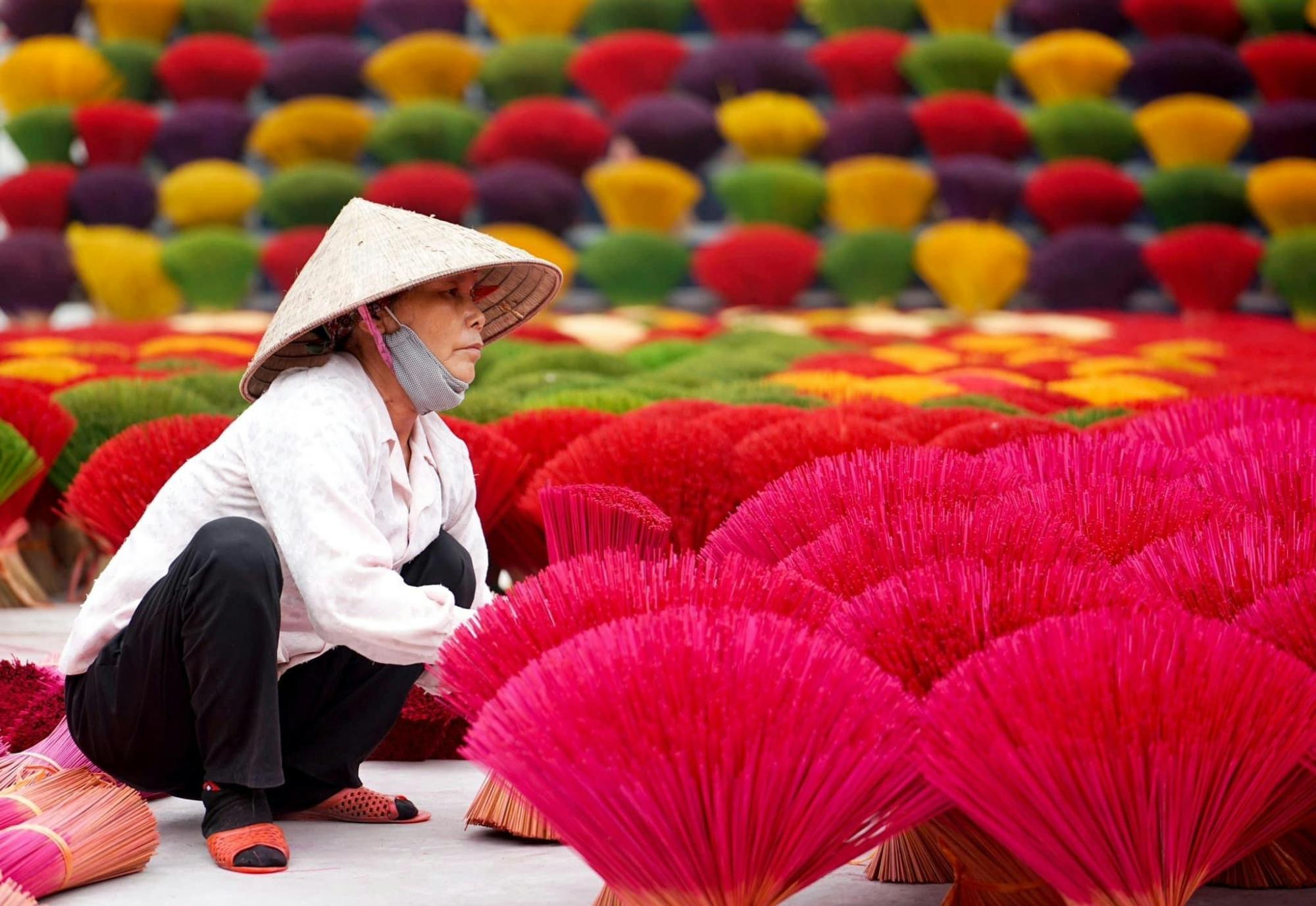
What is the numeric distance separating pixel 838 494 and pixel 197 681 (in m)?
0.55

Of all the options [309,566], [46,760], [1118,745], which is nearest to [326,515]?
[309,566]

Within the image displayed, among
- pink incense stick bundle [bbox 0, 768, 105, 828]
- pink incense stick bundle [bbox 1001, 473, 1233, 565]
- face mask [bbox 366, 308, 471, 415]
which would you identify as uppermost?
face mask [bbox 366, 308, 471, 415]

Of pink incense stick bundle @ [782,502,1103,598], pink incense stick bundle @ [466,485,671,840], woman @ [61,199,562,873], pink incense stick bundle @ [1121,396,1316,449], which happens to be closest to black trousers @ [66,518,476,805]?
woman @ [61,199,562,873]

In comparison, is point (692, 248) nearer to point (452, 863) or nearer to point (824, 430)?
point (824, 430)

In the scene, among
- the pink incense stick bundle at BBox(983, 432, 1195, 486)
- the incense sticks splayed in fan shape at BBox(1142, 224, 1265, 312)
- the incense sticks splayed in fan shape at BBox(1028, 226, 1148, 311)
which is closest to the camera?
the pink incense stick bundle at BBox(983, 432, 1195, 486)

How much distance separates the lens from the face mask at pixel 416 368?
136 cm

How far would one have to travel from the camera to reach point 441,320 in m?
1.38

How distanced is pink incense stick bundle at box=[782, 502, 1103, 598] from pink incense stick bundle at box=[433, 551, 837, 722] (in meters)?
0.09

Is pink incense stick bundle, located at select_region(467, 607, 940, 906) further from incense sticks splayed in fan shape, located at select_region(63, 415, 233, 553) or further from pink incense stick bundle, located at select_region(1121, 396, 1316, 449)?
incense sticks splayed in fan shape, located at select_region(63, 415, 233, 553)

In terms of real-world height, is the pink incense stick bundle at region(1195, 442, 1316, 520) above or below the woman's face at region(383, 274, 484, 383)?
below

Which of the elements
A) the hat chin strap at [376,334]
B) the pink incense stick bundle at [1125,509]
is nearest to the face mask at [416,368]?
the hat chin strap at [376,334]

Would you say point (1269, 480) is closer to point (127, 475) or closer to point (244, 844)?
point (244, 844)

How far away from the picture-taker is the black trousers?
1.26 m

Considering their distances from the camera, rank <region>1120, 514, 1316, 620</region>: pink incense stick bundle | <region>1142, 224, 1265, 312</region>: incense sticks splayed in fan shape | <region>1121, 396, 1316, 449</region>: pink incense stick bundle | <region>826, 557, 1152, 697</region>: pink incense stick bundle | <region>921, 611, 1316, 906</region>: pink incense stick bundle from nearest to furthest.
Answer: <region>921, 611, 1316, 906</region>: pink incense stick bundle, <region>826, 557, 1152, 697</region>: pink incense stick bundle, <region>1120, 514, 1316, 620</region>: pink incense stick bundle, <region>1121, 396, 1316, 449</region>: pink incense stick bundle, <region>1142, 224, 1265, 312</region>: incense sticks splayed in fan shape
